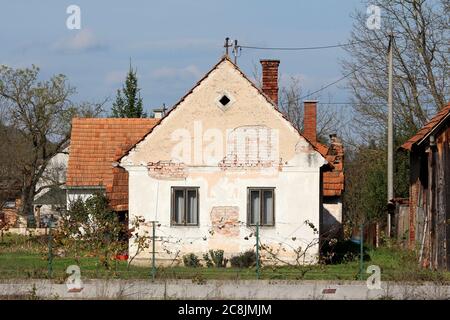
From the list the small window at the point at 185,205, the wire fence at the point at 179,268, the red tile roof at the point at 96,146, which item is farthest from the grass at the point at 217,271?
the red tile roof at the point at 96,146

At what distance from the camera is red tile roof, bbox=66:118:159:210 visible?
41344 millimetres

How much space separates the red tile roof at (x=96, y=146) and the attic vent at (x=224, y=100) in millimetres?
13132

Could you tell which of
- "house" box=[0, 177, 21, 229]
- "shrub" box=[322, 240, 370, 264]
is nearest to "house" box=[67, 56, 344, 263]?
"shrub" box=[322, 240, 370, 264]

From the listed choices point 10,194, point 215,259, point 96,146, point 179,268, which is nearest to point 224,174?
point 215,259

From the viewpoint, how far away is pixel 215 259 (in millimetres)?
27312

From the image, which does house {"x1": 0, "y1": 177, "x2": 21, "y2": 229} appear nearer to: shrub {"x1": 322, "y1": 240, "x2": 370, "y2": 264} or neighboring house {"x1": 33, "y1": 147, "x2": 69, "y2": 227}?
neighboring house {"x1": 33, "y1": 147, "x2": 69, "y2": 227}

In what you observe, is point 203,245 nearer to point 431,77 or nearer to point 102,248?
point 102,248

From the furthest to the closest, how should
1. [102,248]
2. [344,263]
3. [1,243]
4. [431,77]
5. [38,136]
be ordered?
[38,136], [431,77], [1,243], [344,263], [102,248]

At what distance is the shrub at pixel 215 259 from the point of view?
2727 centimetres

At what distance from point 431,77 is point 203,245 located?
1988 cm

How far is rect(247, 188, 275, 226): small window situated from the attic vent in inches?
104

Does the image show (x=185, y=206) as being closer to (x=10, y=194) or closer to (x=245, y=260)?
(x=245, y=260)
